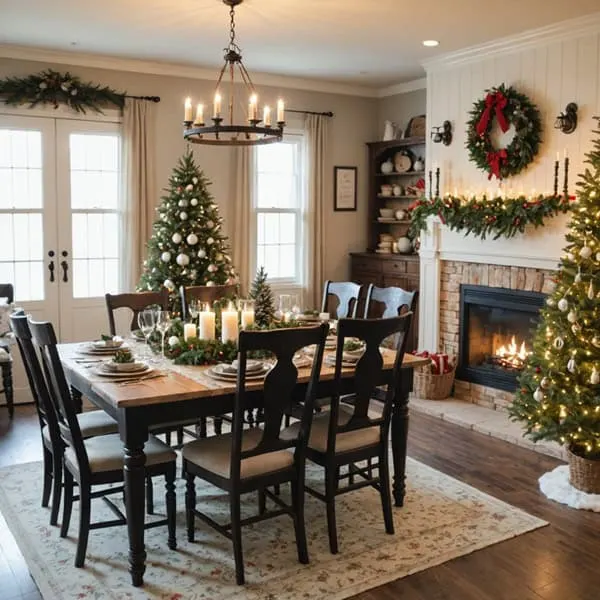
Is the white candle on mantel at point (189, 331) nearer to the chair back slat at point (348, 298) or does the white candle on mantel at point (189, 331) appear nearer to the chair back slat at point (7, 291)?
the chair back slat at point (348, 298)

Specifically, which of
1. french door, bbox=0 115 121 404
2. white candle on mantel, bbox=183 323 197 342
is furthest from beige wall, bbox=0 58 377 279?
white candle on mantel, bbox=183 323 197 342

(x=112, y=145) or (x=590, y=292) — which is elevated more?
(x=112, y=145)

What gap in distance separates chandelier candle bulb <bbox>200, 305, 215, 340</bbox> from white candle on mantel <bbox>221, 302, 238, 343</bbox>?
8 centimetres

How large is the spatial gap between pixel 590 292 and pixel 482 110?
2284 mm

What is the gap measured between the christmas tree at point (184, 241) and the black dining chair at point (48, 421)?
224 centimetres

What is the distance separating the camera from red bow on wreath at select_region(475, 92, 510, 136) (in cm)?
558

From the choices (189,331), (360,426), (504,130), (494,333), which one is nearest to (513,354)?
(494,333)

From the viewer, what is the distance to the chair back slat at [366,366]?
3.27m

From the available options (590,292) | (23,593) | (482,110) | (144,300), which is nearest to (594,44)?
(482,110)

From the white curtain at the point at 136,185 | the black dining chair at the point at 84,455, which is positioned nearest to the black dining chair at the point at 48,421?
the black dining chair at the point at 84,455

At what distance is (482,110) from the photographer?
5.76 m

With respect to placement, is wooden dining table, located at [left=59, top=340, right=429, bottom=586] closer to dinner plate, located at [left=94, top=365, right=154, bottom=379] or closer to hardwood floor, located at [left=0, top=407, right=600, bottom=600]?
dinner plate, located at [left=94, top=365, right=154, bottom=379]

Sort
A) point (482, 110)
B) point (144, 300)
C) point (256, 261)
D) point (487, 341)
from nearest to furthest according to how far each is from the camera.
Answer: point (144, 300) < point (482, 110) < point (487, 341) < point (256, 261)

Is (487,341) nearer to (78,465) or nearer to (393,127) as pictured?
(393,127)
